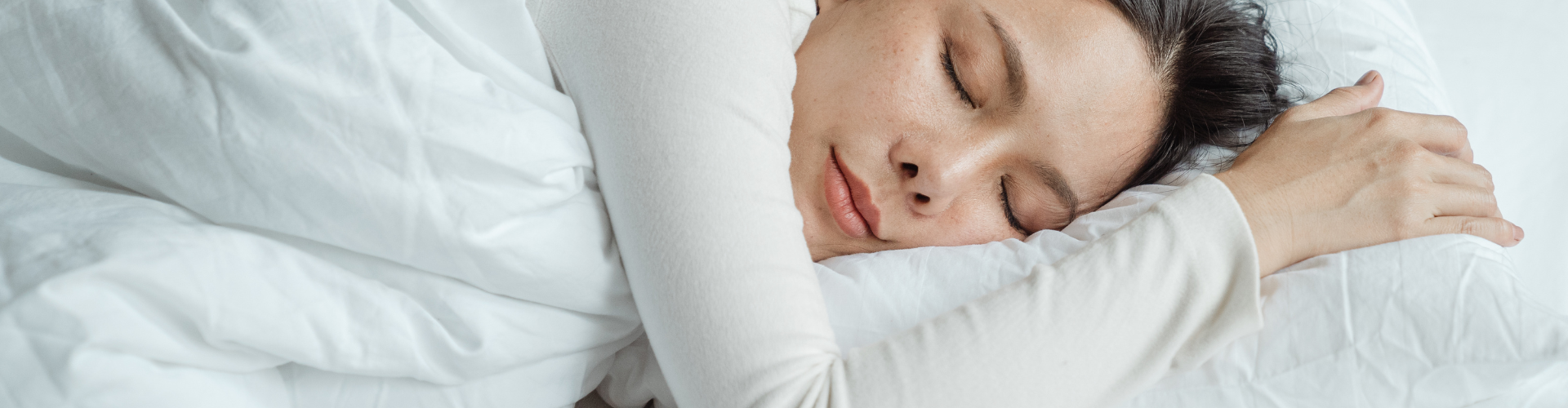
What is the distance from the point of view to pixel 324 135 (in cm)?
65

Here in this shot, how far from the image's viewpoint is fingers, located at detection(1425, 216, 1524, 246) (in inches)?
33.5

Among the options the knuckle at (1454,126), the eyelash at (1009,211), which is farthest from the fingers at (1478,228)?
the eyelash at (1009,211)

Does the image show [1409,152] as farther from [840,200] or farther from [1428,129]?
[840,200]

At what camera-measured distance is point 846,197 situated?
3.18 ft

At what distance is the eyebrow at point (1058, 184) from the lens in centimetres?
98

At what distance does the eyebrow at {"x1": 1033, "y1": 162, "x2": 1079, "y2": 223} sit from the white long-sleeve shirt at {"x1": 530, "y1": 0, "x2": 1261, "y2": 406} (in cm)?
23

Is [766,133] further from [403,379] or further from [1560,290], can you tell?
[1560,290]

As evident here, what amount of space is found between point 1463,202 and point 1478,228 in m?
0.03

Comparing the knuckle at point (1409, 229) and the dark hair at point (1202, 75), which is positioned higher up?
the dark hair at point (1202, 75)

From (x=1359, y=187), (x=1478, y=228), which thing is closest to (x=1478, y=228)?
(x=1478, y=228)

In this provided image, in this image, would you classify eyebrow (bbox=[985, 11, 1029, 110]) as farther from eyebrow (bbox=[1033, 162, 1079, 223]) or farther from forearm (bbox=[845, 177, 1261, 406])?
forearm (bbox=[845, 177, 1261, 406])

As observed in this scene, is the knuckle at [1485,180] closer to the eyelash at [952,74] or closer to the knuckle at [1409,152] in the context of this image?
the knuckle at [1409,152]

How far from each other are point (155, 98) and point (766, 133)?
1.60ft

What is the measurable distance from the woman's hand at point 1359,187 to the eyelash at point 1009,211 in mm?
235
